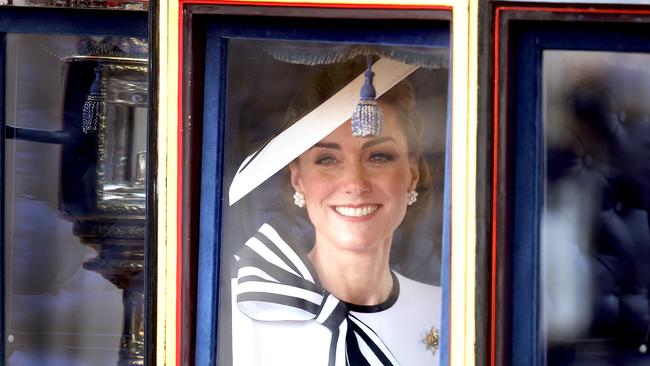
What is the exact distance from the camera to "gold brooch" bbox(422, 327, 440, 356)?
2.18 metres

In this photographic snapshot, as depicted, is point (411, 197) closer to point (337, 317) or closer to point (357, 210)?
point (357, 210)

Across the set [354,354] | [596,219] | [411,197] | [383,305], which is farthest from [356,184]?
[596,219]

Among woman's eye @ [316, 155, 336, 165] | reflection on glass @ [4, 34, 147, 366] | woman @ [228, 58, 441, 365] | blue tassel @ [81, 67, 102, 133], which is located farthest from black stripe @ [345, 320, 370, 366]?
blue tassel @ [81, 67, 102, 133]

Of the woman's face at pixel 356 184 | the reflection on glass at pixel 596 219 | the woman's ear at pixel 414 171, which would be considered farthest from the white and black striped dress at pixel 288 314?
the reflection on glass at pixel 596 219

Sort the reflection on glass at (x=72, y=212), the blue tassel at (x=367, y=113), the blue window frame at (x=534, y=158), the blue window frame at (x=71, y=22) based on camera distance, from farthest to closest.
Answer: the reflection on glass at (x=72, y=212)
the blue window frame at (x=71, y=22)
the blue tassel at (x=367, y=113)
the blue window frame at (x=534, y=158)

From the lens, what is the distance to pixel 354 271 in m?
2.25

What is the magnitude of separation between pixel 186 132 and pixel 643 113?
3.16 ft

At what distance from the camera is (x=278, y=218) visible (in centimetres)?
223

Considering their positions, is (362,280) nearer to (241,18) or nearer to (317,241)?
(317,241)

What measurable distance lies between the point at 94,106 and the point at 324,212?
67cm

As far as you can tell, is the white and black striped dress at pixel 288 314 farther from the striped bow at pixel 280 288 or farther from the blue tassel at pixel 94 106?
the blue tassel at pixel 94 106

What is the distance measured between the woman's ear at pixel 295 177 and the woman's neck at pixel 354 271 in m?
0.13

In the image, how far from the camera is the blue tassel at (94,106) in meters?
2.47

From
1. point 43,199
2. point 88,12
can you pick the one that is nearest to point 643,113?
point 88,12
